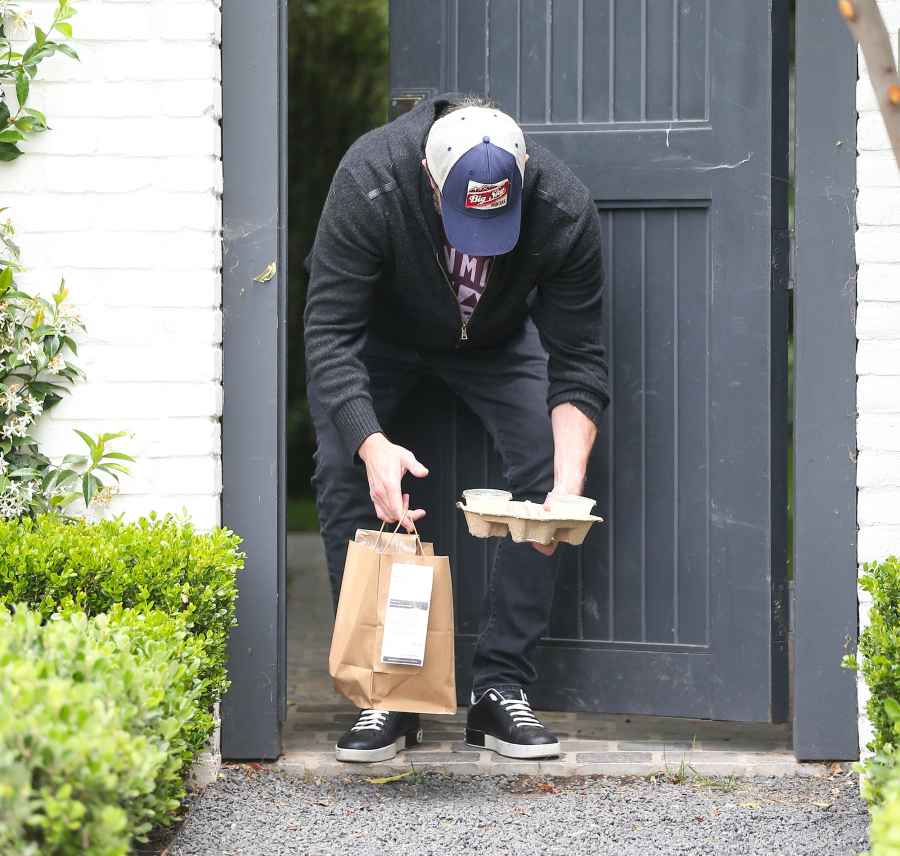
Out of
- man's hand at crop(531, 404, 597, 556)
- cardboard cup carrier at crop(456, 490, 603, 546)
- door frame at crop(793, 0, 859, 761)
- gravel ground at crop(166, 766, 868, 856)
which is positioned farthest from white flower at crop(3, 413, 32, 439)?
door frame at crop(793, 0, 859, 761)

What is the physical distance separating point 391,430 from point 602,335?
65 cm

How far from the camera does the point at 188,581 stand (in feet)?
9.01

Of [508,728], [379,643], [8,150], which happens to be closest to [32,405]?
[8,150]

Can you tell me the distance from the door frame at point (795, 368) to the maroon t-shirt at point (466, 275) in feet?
1.45

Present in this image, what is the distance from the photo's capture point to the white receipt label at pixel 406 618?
2775mm

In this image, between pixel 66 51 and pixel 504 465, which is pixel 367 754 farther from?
pixel 66 51

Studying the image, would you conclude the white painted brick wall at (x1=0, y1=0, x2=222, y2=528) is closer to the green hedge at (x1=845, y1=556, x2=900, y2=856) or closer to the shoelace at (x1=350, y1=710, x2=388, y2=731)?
the shoelace at (x1=350, y1=710, x2=388, y2=731)

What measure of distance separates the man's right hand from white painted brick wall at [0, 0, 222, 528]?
456mm

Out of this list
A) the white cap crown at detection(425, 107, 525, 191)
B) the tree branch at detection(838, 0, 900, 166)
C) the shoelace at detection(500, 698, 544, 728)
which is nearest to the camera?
the tree branch at detection(838, 0, 900, 166)

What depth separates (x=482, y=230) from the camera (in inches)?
110

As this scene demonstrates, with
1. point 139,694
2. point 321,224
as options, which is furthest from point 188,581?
point 321,224

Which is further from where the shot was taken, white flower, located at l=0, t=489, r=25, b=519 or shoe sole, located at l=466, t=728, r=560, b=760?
shoe sole, located at l=466, t=728, r=560, b=760

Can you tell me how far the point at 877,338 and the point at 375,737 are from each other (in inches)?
63.5

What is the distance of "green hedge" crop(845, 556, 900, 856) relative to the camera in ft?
7.11
